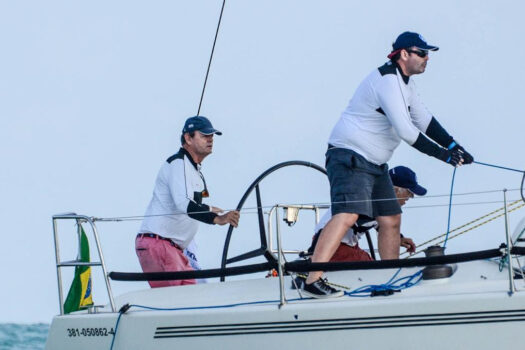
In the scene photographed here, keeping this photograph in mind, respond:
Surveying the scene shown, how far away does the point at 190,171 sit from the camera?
683 cm

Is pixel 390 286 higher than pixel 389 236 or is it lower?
lower

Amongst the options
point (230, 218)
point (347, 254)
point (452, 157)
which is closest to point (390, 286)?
point (452, 157)

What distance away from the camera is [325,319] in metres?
5.54

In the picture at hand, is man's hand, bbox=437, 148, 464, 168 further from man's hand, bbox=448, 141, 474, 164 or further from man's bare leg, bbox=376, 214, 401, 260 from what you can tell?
man's bare leg, bbox=376, 214, 401, 260

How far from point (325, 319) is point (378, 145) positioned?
1076mm

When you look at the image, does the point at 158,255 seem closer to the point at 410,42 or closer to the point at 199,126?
the point at 199,126

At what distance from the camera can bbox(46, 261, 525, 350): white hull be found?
5215 mm

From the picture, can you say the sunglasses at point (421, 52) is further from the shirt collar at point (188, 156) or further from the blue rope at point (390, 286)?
the shirt collar at point (188, 156)

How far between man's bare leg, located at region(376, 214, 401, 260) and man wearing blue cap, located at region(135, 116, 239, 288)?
1.15m

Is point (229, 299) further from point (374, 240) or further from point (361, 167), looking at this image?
point (374, 240)

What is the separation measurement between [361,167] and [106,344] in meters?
1.73

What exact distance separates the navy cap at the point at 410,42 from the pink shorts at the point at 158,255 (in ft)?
6.10

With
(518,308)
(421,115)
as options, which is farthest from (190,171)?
(518,308)

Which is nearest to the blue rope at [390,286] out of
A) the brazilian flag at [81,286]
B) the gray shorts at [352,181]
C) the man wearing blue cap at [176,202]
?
the gray shorts at [352,181]
